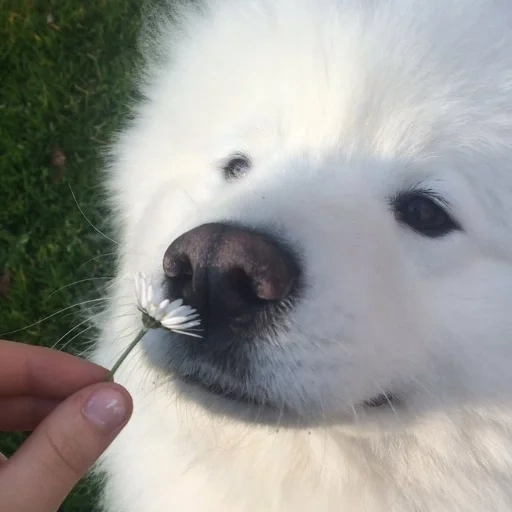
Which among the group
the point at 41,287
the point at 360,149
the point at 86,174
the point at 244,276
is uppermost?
the point at 360,149

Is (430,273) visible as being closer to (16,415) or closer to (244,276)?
(244,276)

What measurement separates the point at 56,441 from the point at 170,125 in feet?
4.50

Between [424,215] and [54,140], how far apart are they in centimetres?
294

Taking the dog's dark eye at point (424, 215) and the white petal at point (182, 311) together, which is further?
the dog's dark eye at point (424, 215)

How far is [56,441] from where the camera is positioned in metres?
1.39

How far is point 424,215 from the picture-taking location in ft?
6.26

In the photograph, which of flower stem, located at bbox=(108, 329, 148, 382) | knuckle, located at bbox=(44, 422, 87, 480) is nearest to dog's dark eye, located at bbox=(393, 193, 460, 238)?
flower stem, located at bbox=(108, 329, 148, 382)

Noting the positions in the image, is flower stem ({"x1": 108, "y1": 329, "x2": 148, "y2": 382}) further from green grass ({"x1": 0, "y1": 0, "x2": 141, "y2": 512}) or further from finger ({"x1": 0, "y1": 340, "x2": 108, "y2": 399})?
green grass ({"x1": 0, "y1": 0, "x2": 141, "y2": 512})

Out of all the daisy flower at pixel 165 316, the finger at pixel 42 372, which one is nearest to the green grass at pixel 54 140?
the finger at pixel 42 372

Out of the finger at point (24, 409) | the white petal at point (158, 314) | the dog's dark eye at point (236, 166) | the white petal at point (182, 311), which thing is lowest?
the finger at point (24, 409)

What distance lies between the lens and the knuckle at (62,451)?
1386 millimetres

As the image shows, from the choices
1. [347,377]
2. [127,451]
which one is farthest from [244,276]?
[127,451]

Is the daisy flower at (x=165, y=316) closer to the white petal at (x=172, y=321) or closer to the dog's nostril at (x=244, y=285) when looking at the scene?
the white petal at (x=172, y=321)

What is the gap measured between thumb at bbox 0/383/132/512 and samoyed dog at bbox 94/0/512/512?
308 mm
